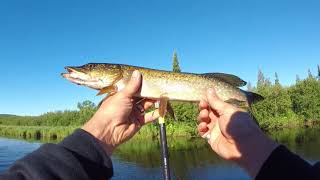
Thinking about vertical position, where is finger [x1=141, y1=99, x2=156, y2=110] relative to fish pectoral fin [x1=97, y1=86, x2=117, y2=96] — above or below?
below

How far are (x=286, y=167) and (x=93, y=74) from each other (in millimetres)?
3170

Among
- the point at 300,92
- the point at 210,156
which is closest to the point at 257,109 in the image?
the point at 300,92

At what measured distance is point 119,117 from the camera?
11.5 ft

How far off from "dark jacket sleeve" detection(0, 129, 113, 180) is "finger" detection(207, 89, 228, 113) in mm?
1521

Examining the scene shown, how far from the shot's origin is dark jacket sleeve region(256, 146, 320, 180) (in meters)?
1.59

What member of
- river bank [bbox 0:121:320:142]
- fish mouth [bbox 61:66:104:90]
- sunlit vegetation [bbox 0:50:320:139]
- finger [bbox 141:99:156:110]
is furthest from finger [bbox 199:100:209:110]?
sunlit vegetation [bbox 0:50:320:139]

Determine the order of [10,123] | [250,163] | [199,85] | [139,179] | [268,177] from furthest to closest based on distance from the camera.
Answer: [10,123] → [139,179] → [199,85] → [250,163] → [268,177]

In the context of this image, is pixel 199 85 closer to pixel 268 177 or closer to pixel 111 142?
pixel 111 142

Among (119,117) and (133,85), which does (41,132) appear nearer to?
(133,85)

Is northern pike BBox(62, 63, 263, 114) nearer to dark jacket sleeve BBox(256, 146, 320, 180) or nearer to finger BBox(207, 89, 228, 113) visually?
finger BBox(207, 89, 228, 113)

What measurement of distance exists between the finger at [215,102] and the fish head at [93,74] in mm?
1127

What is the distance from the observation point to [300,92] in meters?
58.4

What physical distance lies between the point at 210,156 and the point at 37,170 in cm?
2594

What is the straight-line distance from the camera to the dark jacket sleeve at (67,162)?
173 cm
